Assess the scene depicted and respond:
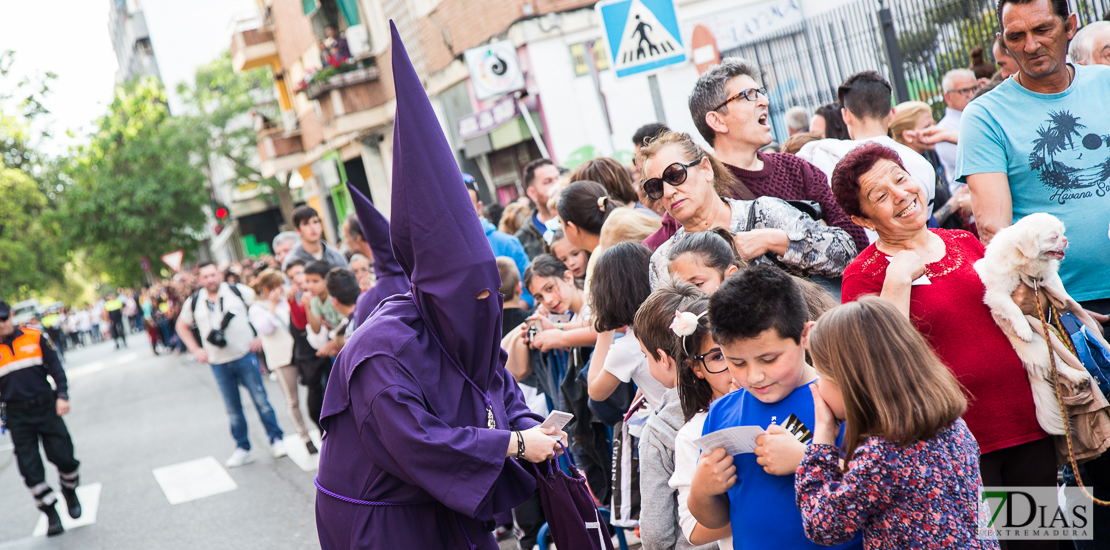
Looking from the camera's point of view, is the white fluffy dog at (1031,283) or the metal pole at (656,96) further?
the metal pole at (656,96)

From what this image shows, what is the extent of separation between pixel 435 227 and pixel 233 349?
302 inches

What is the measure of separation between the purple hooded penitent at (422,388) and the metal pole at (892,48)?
7.82 meters

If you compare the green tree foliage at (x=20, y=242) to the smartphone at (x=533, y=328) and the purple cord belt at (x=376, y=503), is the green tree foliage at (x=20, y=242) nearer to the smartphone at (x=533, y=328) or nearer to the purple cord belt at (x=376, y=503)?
the smartphone at (x=533, y=328)

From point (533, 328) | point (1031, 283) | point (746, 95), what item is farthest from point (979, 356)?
point (533, 328)

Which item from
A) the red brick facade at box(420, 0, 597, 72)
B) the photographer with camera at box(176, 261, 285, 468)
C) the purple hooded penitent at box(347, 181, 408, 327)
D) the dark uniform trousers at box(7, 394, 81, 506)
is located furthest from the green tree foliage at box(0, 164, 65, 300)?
the purple hooded penitent at box(347, 181, 408, 327)

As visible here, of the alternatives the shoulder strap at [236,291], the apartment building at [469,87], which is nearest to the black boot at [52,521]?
the shoulder strap at [236,291]

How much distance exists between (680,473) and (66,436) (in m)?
8.28

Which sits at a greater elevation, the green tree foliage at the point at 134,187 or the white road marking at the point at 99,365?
the green tree foliage at the point at 134,187

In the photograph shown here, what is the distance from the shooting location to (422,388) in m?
3.18

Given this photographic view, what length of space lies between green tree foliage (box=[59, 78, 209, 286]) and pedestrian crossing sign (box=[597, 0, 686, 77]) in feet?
126

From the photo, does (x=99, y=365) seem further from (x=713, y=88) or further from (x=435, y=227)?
(x=435, y=227)

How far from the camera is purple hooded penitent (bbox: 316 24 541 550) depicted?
122 inches

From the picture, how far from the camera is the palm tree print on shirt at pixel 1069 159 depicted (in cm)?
337

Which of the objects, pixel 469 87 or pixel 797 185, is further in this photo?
pixel 469 87
